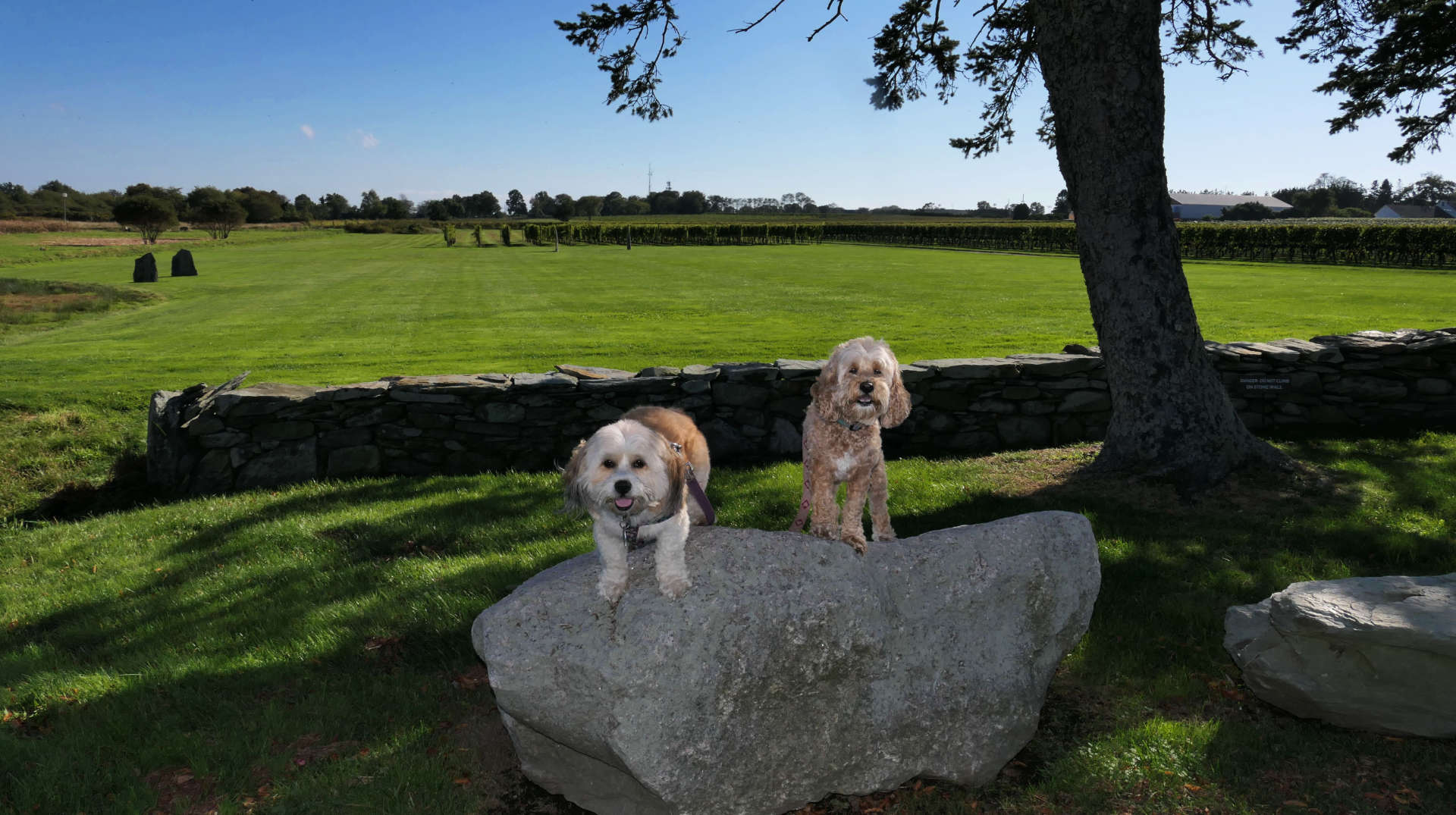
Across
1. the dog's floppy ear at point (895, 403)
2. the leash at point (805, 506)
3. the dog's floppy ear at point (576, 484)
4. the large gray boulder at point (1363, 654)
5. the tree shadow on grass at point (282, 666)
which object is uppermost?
the dog's floppy ear at point (895, 403)

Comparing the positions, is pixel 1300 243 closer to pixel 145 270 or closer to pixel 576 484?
pixel 576 484

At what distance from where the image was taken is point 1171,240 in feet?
27.0

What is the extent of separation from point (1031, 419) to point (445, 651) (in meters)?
7.63

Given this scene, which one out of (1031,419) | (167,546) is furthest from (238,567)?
(1031,419)

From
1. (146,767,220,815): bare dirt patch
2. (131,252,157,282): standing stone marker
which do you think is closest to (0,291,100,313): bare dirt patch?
(131,252,157,282): standing stone marker

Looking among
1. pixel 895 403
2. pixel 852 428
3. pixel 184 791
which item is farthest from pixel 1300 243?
pixel 184 791

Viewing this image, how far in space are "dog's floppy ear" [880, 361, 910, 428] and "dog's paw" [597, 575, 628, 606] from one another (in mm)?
1432

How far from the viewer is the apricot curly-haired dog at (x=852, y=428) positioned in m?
3.70

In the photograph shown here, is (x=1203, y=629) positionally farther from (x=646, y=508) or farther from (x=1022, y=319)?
(x=1022, y=319)

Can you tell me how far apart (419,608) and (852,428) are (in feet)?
12.5

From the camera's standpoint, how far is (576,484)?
3367 millimetres

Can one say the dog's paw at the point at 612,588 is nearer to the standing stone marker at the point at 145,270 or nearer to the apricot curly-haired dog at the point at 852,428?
the apricot curly-haired dog at the point at 852,428

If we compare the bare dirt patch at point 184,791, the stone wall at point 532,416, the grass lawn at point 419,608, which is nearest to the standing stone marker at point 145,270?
the grass lawn at point 419,608

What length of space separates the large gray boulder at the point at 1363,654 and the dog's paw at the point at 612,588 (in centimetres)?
374
